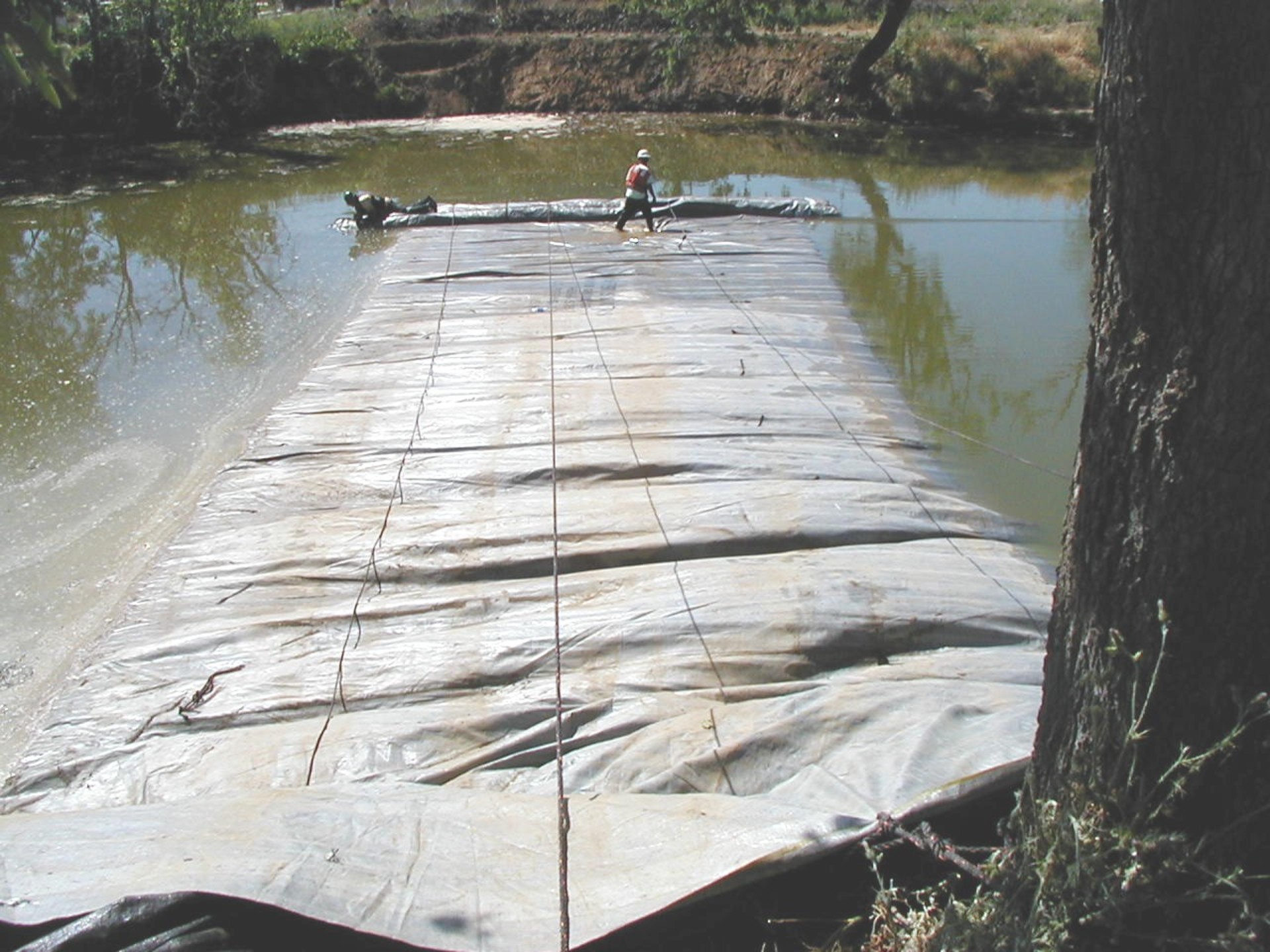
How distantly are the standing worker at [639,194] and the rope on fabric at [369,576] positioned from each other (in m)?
4.56

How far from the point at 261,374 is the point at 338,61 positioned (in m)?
19.5

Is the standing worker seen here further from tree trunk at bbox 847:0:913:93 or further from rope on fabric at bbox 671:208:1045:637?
tree trunk at bbox 847:0:913:93

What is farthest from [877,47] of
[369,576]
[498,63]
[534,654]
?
[534,654]

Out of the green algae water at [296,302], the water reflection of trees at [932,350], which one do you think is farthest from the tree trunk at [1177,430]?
the water reflection of trees at [932,350]

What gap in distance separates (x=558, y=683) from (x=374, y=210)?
36.7 feet

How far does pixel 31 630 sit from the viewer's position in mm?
5391

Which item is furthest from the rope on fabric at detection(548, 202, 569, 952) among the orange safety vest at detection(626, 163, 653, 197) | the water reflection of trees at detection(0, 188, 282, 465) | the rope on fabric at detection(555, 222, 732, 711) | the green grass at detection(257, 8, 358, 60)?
the green grass at detection(257, 8, 358, 60)

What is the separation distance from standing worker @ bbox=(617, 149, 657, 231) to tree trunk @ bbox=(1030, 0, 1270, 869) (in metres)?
10.2

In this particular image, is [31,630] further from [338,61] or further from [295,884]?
[338,61]

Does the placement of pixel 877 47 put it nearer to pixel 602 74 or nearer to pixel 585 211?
pixel 602 74

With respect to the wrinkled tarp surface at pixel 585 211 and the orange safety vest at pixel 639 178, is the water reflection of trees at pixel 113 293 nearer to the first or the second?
the wrinkled tarp surface at pixel 585 211

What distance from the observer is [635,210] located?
39.7 ft

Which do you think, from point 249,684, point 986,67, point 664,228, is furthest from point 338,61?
point 249,684

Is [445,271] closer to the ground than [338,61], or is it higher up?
closer to the ground
